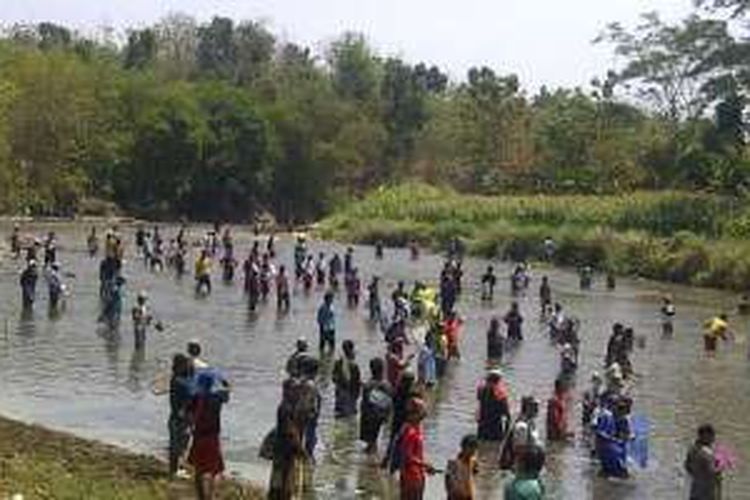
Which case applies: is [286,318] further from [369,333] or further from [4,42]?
[4,42]

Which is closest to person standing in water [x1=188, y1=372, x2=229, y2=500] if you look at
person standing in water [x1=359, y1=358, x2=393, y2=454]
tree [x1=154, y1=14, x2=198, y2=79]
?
person standing in water [x1=359, y1=358, x2=393, y2=454]

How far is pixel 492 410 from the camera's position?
22.2m

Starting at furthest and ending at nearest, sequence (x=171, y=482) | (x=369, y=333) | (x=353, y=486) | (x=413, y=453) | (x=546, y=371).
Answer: (x=369, y=333), (x=546, y=371), (x=353, y=486), (x=171, y=482), (x=413, y=453)

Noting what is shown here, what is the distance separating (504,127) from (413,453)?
306 feet

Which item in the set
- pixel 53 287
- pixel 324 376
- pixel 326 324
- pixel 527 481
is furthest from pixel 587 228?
pixel 527 481

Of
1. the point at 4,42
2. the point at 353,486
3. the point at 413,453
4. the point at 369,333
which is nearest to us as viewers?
the point at 413,453

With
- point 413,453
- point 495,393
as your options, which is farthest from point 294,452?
point 495,393

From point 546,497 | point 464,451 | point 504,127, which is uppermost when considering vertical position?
point 504,127

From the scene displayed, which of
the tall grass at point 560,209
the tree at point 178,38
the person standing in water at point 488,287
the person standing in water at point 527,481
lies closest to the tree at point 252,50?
the tree at point 178,38

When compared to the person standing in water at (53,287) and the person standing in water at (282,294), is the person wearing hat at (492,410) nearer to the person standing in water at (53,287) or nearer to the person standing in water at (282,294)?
the person standing in water at (53,287)

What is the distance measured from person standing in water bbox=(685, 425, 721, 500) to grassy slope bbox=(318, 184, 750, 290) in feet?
143

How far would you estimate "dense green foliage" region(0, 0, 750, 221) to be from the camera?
271ft

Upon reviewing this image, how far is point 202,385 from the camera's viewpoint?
16812 millimetres

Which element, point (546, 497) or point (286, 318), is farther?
point (286, 318)
